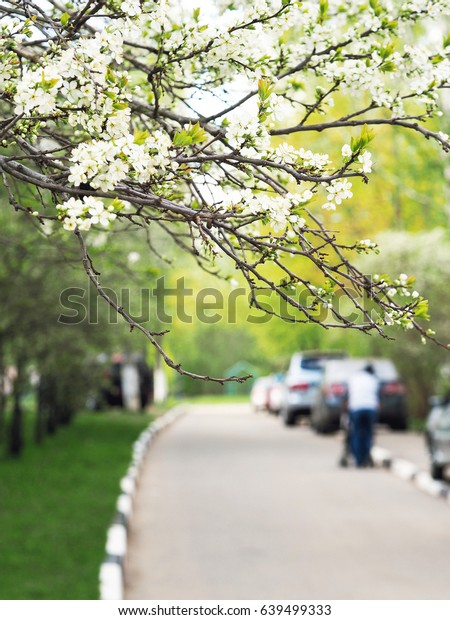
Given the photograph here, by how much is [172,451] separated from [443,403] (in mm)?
8584

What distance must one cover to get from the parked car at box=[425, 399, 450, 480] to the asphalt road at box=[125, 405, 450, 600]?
0.53 m

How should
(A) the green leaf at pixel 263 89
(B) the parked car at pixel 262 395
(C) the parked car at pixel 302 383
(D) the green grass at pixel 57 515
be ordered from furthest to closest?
(B) the parked car at pixel 262 395, (C) the parked car at pixel 302 383, (D) the green grass at pixel 57 515, (A) the green leaf at pixel 263 89

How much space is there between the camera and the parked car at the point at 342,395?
76.5 ft

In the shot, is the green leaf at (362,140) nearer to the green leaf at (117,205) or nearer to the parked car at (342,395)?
the green leaf at (117,205)

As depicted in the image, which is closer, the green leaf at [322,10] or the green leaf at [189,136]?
the green leaf at [189,136]

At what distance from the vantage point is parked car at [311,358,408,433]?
918 inches

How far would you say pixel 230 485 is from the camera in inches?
603

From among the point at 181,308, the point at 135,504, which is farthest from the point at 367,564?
the point at 181,308

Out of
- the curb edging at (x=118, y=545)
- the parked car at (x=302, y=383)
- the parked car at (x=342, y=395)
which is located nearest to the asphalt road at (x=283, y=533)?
the curb edging at (x=118, y=545)

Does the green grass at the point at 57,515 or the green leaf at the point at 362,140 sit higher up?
the green leaf at the point at 362,140

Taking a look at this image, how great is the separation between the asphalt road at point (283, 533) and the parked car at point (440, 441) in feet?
1.73

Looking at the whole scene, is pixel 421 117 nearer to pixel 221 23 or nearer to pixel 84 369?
pixel 221 23

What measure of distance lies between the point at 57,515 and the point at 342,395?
1197cm

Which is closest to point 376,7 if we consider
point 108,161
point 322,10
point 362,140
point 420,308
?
point 322,10
